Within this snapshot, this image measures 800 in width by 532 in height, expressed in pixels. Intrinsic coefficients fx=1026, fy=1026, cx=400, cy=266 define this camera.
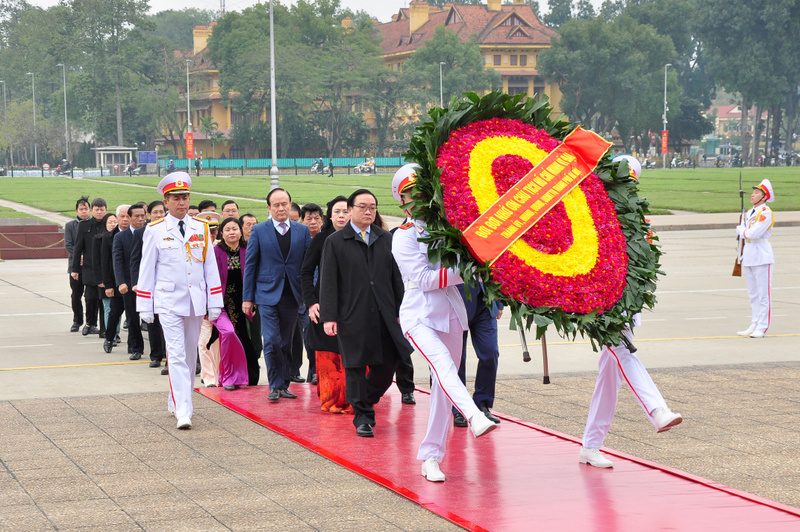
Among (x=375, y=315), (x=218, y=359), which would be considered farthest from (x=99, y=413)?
(x=375, y=315)

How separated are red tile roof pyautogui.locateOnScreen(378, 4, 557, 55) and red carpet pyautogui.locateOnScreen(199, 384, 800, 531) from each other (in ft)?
304

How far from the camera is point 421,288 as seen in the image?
20.1 ft

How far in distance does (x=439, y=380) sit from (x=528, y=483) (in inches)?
32.3

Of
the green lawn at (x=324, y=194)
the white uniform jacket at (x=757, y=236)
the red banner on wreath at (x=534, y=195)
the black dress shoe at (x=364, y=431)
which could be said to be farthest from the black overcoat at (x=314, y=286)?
the green lawn at (x=324, y=194)

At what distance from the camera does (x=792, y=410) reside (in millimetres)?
8164

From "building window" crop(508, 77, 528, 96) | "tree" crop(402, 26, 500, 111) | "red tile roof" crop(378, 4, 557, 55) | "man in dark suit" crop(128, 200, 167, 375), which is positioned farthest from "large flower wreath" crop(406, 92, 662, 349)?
"building window" crop(508, 77, 528, 96)

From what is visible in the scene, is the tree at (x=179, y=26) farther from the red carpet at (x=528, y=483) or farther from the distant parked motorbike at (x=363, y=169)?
the red carpet at (x=528, y=483)

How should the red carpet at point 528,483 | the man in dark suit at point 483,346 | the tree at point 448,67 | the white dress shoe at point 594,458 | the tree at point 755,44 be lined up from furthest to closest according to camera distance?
1. the tree at point 755,44
2. the tree at point 448,67
3. the man in dark suit at point 483,346
4. the white dress shoe at point 594,458
5. the red carpet at point 528,483

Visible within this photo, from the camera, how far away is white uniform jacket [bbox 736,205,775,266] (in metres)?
12.3

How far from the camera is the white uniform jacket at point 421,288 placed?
6.11 metres

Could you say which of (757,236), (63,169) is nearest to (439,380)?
(757,236)

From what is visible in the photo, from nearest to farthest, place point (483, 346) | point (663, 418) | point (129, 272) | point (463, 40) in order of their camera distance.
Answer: point (663, 418)
point (483, 346)
point (129, 272)
point (463, 40)

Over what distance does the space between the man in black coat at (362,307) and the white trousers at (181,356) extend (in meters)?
1.22

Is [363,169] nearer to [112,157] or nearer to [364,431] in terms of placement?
[112,157]
